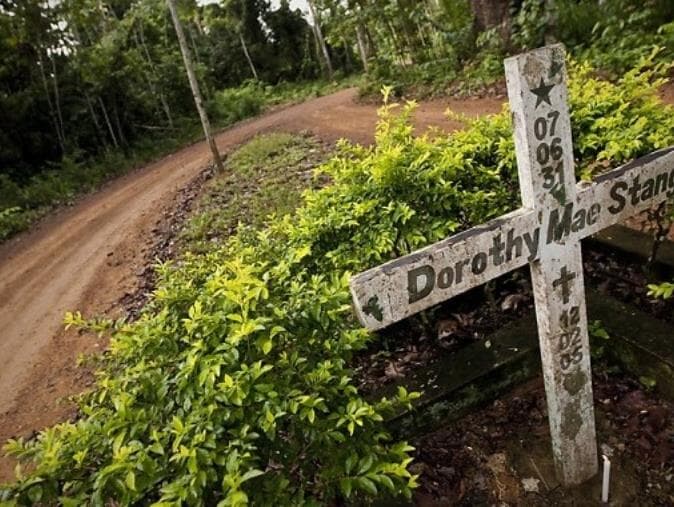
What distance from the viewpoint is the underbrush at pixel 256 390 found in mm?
1601

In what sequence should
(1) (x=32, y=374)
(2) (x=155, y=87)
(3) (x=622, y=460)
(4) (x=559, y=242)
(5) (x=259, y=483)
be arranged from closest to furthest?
(5) (x=259, y=483) < (4) (x=559, y=242) < (3) (x=622, y=460) < (1) (x=32, y=374) < (2) (x=155, y=87)

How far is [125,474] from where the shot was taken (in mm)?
1551

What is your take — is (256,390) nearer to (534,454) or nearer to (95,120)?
(534,454)

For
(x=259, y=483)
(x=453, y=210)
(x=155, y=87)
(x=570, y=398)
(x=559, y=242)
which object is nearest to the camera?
(x=259, y=483)

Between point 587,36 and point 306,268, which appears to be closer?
point 306,268

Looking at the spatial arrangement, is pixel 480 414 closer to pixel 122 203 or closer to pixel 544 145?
pixel 544 145

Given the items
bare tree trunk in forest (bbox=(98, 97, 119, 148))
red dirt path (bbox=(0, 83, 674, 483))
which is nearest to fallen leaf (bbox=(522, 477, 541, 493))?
red dirt path (bbox=(0, 83, 674, 483))

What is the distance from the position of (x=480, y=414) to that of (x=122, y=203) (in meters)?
11.2

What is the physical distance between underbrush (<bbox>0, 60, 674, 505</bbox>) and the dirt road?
1.26 metres

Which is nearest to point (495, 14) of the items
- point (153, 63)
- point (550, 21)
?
point (550, 21)

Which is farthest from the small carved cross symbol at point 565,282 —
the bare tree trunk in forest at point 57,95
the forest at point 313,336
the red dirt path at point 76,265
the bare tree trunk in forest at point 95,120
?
the bare tree trunk in forest at point 95,120

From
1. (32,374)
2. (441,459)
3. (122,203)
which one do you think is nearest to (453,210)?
(441,459)

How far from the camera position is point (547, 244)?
2.01 m

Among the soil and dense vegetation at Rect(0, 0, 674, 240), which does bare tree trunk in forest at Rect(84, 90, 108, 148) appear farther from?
the soil
